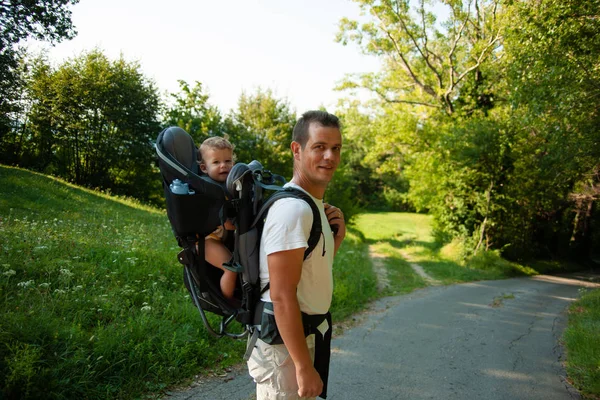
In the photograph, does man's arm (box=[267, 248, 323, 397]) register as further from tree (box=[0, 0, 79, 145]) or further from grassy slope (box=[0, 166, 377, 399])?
tree (box=[0, 0, 79, 145])

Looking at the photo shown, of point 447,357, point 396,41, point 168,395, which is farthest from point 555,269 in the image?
point 168,395

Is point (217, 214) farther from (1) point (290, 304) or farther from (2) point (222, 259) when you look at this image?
(1) point (290, 304)

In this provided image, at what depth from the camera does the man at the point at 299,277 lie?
1.94 metres

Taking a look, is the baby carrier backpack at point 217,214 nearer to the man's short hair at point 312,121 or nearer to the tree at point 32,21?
the man's short hair at point 312,121

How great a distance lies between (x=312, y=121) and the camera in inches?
89.0

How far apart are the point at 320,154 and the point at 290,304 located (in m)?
0.79

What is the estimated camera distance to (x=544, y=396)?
502 centimetres

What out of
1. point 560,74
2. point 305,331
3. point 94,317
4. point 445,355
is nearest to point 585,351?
point 445,355

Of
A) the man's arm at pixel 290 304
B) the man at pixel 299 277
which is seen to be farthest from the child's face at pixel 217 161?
the man's arm at pixel 290 304

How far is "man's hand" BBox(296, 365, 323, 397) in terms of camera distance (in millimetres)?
1988

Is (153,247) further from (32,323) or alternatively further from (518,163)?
(518,163)

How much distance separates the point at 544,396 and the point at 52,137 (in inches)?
909

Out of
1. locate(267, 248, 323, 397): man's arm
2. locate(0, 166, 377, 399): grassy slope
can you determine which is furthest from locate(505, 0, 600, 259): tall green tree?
locate(267, 248, 323, 397): man's arm

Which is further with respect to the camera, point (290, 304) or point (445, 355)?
point (445, 355)
